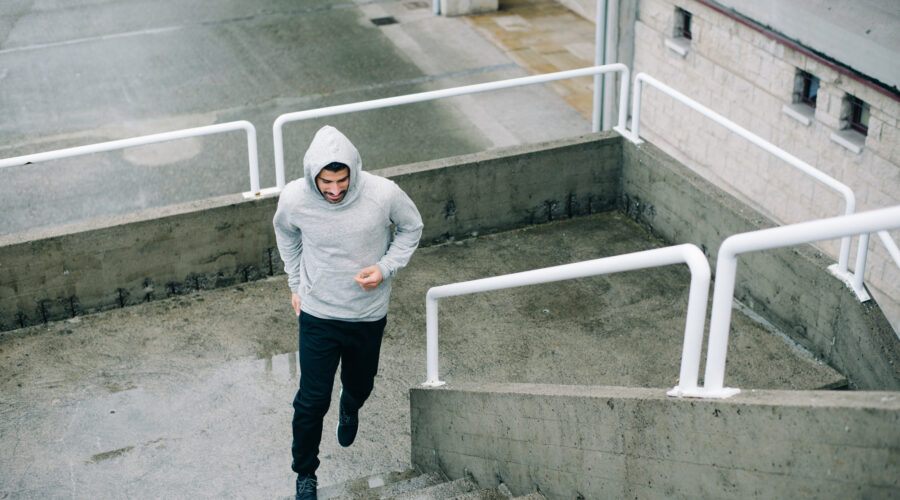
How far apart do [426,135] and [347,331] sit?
6.92 m

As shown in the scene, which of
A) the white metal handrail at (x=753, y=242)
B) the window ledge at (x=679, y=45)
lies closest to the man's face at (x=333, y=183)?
the white metal handrail at (x=753, y=242)

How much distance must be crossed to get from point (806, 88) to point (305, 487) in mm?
5690

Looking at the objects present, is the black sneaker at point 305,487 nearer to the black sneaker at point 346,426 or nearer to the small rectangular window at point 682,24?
the black sneaker at point 346,426

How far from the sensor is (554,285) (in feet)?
23.9

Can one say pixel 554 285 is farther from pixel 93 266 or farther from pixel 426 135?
pixel 426 135

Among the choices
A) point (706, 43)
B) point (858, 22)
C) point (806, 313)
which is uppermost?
point (858, 22)

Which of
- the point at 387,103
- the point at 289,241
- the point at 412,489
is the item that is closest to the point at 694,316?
the point at 289,241

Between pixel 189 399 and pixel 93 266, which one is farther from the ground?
pixel 93 266

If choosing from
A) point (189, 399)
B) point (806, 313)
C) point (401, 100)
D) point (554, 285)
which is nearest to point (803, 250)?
point (806, 313)

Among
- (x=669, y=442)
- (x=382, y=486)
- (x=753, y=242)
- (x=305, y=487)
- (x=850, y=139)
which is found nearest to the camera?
(x=753, y=242)

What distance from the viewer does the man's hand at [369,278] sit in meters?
4.52

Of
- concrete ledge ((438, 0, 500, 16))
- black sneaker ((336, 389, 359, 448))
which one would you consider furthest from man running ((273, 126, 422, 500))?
concrete ledge ((438, 0, 500, 16))

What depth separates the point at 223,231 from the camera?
705 cm

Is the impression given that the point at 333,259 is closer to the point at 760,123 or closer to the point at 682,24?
the point at 760,123
